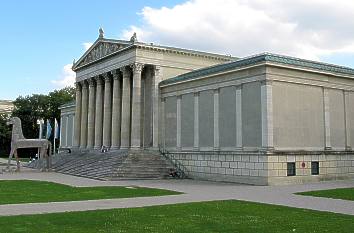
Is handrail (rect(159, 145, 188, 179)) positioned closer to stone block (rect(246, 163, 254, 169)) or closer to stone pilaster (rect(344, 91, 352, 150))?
stone block (rect(246, 163, 254, 169))

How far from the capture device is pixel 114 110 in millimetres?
56250

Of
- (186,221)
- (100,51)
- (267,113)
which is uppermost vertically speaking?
(100,51)

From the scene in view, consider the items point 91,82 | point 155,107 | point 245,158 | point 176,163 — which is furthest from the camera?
point 91,82

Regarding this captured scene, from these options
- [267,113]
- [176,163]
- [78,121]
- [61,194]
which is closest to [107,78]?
[78,121]

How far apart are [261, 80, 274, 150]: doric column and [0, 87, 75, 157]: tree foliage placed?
83.2m

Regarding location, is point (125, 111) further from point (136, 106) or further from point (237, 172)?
point (237, 172)

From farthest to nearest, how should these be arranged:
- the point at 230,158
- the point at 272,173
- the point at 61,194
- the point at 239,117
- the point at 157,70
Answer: the point at 157,70 → the point at 230,158 → the point at 239,117 → the point at 272,173 → the point at 61,194

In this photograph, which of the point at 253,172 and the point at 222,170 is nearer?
the point at 253,172

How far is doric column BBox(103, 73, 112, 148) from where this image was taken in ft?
193

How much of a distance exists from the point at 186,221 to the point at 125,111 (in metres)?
38.0

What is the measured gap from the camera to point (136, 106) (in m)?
52.2

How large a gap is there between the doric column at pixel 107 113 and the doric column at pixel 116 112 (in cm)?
266

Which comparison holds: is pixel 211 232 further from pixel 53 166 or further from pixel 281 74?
pixel 53 166

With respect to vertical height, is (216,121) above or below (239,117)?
below
